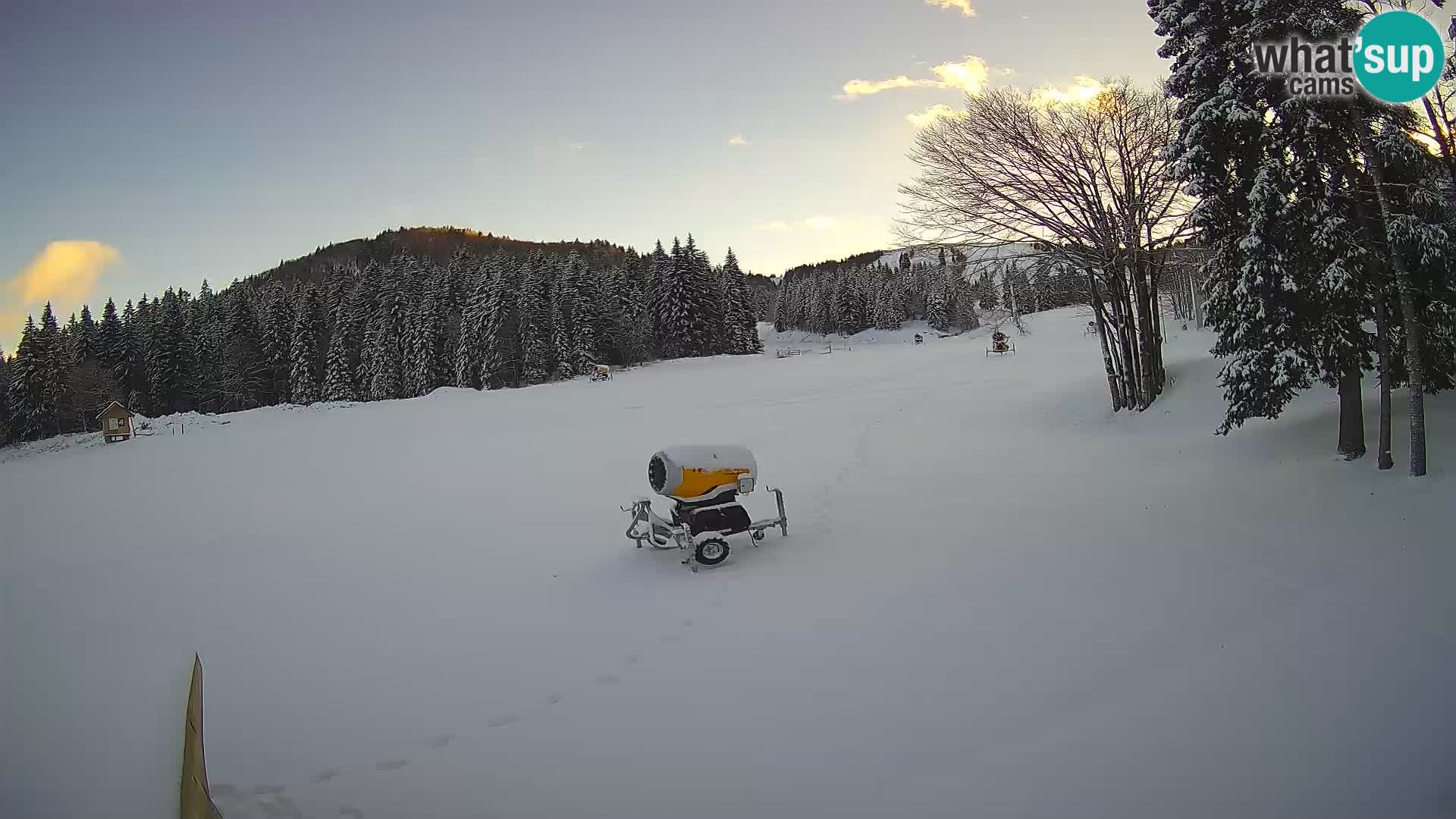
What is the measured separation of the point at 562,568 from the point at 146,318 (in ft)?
200

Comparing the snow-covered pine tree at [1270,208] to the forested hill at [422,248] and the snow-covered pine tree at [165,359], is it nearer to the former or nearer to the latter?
the snow-covered pine tree at [165,359]

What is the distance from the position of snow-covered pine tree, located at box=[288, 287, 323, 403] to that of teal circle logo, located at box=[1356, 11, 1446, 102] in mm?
57993

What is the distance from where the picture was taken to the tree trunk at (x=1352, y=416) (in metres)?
9.12

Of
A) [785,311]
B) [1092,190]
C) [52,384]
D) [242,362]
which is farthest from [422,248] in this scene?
[1092,190]

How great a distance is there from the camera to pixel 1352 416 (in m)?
9.20

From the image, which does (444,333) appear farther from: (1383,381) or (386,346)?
(1383,381)

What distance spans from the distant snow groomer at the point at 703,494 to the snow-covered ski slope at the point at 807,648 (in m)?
0.32

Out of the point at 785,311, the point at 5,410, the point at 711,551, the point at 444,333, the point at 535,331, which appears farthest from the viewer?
the point at 785,311

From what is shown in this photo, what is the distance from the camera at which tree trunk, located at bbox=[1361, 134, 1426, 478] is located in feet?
25.0

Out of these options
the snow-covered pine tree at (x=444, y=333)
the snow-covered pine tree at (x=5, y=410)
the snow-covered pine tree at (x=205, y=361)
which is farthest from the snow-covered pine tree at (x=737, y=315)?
the snow-covered pine tree at (x=5, y=410)

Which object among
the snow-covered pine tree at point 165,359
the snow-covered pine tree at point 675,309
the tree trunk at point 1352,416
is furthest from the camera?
the snow-covered pine tree at point 675,309

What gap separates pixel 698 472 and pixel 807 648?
2.99 metres

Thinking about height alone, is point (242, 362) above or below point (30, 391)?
above

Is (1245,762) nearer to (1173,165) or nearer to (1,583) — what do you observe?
(1173,165)
